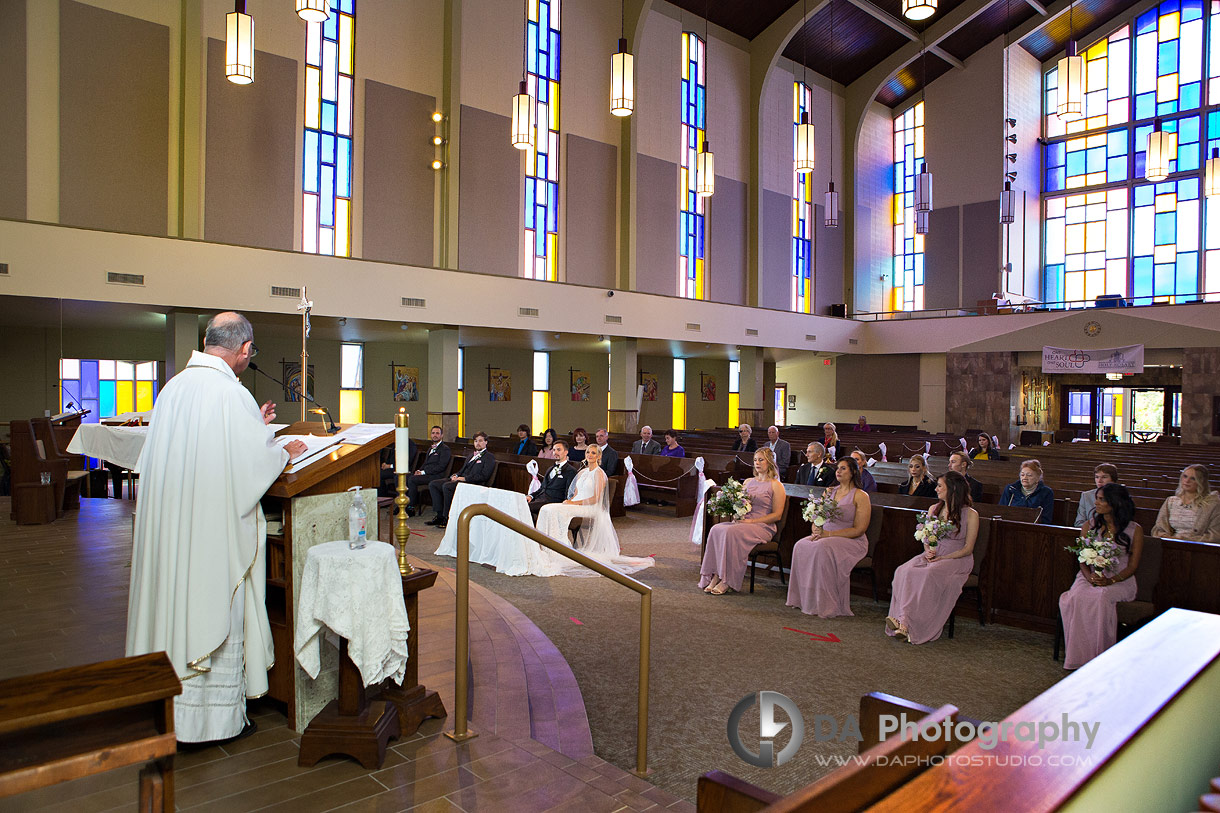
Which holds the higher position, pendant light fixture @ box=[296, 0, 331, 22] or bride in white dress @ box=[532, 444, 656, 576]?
pendant light fixture @ box=[296, 0, 331, 22]

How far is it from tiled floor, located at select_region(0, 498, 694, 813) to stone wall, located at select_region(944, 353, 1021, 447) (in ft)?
57.3

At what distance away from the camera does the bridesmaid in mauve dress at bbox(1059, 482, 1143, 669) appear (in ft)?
15.0

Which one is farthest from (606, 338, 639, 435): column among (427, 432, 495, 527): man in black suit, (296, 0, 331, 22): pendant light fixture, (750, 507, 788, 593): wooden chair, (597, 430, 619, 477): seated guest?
(750, 507, 788, 593): wooden chair

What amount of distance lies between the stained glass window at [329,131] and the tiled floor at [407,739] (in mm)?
9150

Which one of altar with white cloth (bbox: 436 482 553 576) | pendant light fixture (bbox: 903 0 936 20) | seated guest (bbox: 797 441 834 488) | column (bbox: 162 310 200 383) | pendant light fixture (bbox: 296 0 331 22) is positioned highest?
pendant light fixture (bbox: 903 0 936 20)

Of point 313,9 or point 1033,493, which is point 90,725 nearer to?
point 1033,493

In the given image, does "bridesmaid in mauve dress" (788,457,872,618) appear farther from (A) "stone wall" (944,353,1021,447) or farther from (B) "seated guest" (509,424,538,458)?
(A) "stone wall" (944,353,1021,447)

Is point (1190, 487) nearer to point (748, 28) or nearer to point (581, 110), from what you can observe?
point (581, 110)

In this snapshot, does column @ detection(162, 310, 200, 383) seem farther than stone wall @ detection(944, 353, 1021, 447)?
No

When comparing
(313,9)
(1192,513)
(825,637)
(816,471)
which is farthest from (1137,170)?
(825,637)

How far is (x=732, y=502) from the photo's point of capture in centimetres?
650

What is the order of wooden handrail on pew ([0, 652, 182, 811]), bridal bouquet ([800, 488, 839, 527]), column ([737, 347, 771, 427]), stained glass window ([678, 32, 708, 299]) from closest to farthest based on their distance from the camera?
1. wooden handrail on pew ([0, 652, 182, 811])
2. bridal bouquet ([800, 488, 839, 527])
3. stained glass window ([678, 32, 708, 299])
4. column ([737, 347, 771, 427])

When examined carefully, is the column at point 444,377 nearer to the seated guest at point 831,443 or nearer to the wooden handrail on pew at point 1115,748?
the seated guest at point 831,443

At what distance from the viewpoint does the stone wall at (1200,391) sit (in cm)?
1658
